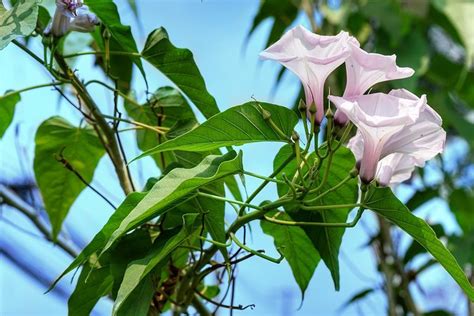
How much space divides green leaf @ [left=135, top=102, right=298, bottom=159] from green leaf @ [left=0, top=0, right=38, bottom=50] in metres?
0.09

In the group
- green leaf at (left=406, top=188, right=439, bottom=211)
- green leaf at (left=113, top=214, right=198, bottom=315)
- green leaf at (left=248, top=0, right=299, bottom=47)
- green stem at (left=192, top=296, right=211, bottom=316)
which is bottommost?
green stem at (left=192, top=296, right=211, bottom=316)

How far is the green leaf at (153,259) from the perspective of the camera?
0.41 meters

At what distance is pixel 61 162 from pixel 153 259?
21cm

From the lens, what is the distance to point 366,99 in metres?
0.41

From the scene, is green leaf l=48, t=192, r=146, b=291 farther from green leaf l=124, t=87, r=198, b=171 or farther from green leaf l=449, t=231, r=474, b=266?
green leaf l=449, t=231, r=474, b=266

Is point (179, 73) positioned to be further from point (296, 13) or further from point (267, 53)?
point (296, 13)

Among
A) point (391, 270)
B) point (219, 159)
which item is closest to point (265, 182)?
point (219, 159)

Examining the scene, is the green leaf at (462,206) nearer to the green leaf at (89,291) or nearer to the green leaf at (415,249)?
the green leaf at (415,249)

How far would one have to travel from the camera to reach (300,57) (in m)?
0.43

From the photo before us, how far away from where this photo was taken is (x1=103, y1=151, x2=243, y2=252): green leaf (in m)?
0.40

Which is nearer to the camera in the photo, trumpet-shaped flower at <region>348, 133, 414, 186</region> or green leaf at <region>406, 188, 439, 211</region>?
trumpet-shaped flower at <region>348, 133, 414, 186</region>

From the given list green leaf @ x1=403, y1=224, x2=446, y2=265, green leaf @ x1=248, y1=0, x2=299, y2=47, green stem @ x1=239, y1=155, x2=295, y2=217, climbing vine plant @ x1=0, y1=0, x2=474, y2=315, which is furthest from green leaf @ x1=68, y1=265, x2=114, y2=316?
green leaf @ x1=248, y1=0, x2=299, y2=47

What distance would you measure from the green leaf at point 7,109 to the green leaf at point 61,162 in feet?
0.09

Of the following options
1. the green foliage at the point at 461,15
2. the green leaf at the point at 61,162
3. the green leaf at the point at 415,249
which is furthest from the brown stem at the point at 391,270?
the green leaf at the point at 61,162
